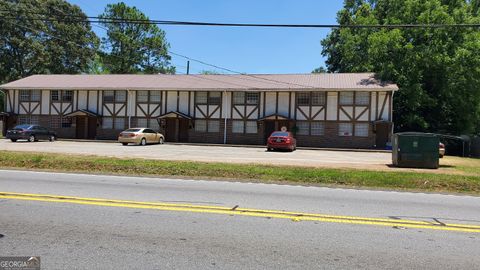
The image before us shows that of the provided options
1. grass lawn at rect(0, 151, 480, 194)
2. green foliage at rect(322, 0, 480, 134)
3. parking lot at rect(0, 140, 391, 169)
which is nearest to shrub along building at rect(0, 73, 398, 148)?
green foliage at rect(322, 0, 480, 134)

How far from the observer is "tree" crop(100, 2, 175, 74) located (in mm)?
64562

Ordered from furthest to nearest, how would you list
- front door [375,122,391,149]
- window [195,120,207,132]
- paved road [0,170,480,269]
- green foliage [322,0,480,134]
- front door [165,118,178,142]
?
front door [165,118,178,142] < window [195,120,207,132] < green foliage [322,0,480,134] < front door [375,122,391,149] < paved road [0,170,480,269]

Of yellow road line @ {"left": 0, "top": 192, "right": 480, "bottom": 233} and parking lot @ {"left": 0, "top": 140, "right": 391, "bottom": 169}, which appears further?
parking lot @ {"left": 0, "top": 140, "right": 391, "bottom": 169}

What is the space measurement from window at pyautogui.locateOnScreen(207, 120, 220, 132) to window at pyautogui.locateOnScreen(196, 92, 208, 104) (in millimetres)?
1911

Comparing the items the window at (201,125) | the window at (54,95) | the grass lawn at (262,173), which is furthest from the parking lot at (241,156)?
the window at (54,95)

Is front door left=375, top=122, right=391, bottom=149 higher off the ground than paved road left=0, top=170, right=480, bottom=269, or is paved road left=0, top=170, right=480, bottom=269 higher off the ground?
front door left=375, top=122, right=391, bottom=149

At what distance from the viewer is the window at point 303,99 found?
3656 cm

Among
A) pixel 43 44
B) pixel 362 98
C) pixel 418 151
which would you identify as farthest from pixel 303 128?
pixel 43 44

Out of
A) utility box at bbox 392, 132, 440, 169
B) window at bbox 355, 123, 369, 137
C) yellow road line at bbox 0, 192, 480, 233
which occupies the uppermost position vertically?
window at bbox 355, 123, 369, 137

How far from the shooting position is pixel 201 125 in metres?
38.9

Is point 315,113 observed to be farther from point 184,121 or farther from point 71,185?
point 71,185

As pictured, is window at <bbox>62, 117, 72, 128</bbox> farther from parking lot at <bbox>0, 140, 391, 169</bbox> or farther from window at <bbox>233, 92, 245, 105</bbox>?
window at <bbox>233, 92, 245, 105</bbox>

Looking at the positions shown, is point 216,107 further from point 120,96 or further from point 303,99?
point 120,96

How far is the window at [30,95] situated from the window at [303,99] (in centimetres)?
2512
